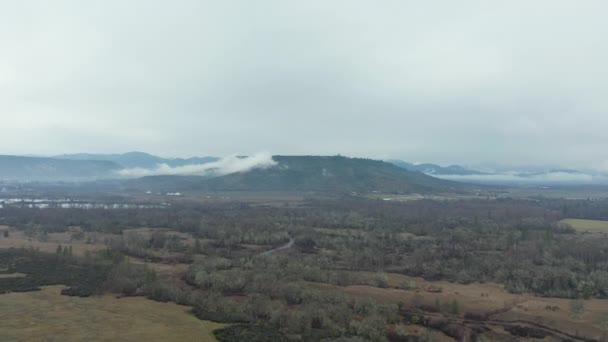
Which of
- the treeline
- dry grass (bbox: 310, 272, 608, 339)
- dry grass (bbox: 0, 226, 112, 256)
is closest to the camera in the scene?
dry grass (bbox: 310, 272, 608, 339)

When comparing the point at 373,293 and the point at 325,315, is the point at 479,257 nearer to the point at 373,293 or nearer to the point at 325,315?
the point at 373,293

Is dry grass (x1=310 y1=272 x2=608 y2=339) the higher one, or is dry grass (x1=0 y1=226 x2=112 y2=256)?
dry grass (x1=0 y1=226 x2=112 y2=256)

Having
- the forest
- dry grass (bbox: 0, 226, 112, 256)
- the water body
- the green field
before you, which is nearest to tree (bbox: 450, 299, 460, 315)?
the forest

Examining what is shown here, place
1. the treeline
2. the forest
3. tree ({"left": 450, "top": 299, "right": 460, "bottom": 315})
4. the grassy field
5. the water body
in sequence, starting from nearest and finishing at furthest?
the grassy field → the forest → tree ({"left": 450, "top": 299, "right": 460, "bottom": 315}) → the treeline → the water body

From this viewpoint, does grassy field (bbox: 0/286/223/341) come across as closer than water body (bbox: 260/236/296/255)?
Yes

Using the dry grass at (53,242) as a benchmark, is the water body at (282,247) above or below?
below

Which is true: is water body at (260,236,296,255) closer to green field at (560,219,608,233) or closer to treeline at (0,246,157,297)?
treeline at (0,246,157,297)

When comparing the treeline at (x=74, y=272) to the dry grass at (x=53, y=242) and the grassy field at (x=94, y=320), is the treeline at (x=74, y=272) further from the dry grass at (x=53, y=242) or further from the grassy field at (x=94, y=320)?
the dry grass at (x=53, y=242)

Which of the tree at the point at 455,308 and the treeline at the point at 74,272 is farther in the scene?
Result: the treeline at the point at 74,272

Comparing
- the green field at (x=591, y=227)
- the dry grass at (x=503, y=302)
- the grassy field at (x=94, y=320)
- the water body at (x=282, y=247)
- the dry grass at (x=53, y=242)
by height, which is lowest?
the dry grass at (x=503, y=302)

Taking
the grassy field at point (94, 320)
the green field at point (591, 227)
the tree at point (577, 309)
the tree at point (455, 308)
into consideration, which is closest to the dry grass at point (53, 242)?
the grassy field at point (94, 320)
